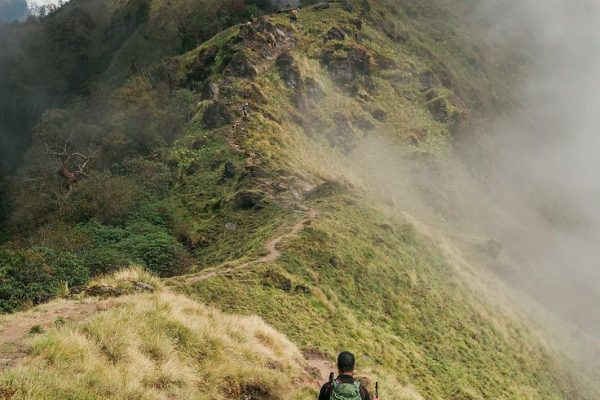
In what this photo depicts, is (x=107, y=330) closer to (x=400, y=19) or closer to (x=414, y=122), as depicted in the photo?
(x=414, y=122)

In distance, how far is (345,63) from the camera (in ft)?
261

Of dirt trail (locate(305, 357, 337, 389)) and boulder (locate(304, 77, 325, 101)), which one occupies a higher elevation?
boulder (locate(304, 77, 325, 101))

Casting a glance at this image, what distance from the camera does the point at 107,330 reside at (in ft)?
36.8

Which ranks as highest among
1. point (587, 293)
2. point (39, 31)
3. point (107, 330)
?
point (39, 31)

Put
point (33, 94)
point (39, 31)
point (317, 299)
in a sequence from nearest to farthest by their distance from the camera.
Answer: point (317, 299)
point (33, 94)
point (39, 31)

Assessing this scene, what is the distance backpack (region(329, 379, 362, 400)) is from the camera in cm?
837

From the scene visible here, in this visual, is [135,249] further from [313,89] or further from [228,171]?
[313,89]

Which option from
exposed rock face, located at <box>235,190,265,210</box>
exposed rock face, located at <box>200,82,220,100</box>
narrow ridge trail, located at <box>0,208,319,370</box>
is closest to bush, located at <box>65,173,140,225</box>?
exposed rock face, located at <box>235,190,265,210</box>

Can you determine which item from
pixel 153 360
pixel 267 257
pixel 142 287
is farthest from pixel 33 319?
pixel 267 257

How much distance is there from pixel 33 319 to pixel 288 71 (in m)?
57.8

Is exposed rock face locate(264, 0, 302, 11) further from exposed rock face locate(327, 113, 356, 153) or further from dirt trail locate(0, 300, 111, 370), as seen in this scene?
dirt trail locate(0, 300, 111, 370)

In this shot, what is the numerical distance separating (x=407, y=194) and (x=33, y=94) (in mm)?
112367

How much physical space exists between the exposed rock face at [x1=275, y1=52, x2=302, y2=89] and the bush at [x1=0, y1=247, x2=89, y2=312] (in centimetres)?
4756

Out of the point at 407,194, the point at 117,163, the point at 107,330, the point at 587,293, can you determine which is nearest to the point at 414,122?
the point at 407,194
